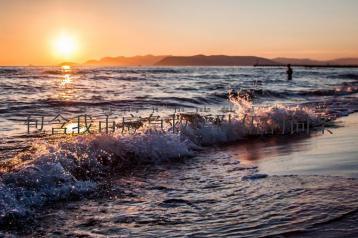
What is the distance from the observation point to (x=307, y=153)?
31.6 feet

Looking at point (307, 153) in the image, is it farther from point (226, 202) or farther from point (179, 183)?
point (226, 202)

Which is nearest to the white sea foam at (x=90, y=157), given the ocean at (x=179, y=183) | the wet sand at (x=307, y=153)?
the ocean at (x=179, y=183)

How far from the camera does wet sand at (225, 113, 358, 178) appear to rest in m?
7.75

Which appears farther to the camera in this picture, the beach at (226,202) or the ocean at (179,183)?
the ocean at (179,183)

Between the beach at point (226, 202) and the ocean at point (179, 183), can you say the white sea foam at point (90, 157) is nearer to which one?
the ocean at point (179, 183)

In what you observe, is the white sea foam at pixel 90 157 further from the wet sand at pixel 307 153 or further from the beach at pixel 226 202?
the wet sand at pixel 307 153

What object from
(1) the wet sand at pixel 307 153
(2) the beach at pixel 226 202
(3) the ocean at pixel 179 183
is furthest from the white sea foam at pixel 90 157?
(1) the wet sand at pixel 307 153

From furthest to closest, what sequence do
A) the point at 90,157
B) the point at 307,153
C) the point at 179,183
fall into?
the point at 307,153 → the point at 90,157 → the point at 179,183

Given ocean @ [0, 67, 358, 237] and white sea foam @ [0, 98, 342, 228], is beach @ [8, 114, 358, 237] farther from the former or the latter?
white sea foam @ [0, 98, 342, 228]

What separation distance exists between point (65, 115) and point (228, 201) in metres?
13.4

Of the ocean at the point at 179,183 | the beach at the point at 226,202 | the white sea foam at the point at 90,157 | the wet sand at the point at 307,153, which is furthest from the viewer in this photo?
the wet sand at the point at 307,153

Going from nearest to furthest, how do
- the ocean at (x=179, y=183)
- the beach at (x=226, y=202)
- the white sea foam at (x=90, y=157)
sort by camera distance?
the beach at (x=226, y=202) < the ocean at (x=179, y=183) < the white sea foam at (x=90, y=157)

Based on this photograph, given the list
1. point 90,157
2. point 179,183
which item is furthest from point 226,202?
point 90,157

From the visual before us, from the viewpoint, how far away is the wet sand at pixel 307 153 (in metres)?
7.75
